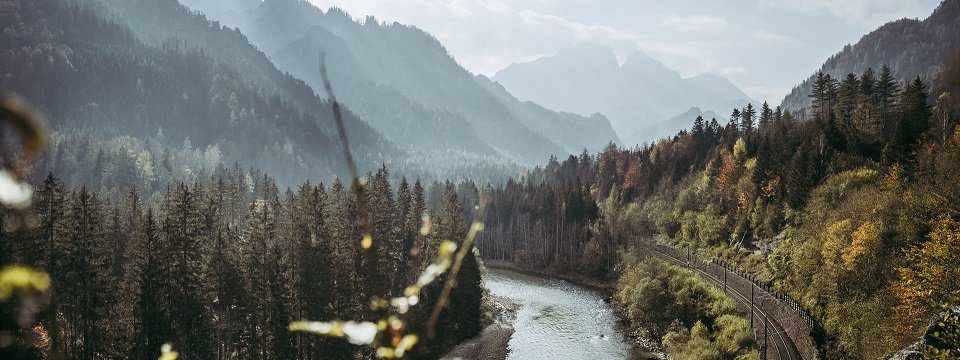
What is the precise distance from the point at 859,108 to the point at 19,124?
106569 mm

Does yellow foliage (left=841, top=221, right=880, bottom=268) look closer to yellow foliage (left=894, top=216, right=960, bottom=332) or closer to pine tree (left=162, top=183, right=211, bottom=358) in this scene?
yellow foliage (left=894, top=216, right=960, bottom=332)

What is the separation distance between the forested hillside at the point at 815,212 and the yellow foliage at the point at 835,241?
0.44ft

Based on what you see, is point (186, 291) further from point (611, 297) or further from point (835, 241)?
point (611, 297)

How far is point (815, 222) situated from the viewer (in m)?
53.6

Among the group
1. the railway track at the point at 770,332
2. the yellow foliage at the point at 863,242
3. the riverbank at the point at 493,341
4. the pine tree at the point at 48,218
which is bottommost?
the riverbank at the point at 493,341

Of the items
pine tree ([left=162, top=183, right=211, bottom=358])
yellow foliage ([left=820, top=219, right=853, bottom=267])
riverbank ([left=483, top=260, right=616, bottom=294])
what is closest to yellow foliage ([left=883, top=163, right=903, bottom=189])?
yellow foliage ([left=820, top=219, right=853, bottom=267])

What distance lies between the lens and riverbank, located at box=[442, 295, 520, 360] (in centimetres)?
5147

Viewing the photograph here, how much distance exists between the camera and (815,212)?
186 feet

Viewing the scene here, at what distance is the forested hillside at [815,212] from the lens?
34.0m

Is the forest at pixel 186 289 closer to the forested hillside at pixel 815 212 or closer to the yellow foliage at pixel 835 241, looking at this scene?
the forested hillside at pixel 815 212

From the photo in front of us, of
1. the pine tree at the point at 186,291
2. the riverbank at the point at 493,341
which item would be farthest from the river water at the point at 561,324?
the pine tree at the point at 186,291

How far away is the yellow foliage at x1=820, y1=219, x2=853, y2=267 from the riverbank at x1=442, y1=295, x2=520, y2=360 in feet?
93.1

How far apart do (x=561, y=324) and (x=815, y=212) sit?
29.4 m

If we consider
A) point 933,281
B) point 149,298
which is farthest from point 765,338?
point 149,298
